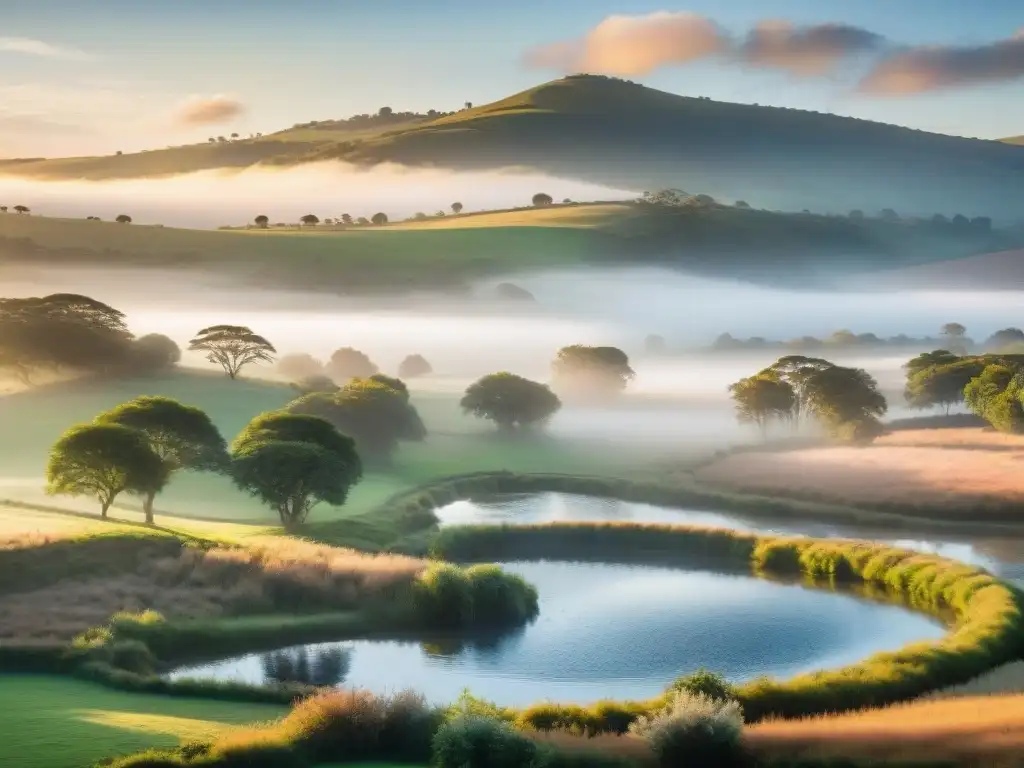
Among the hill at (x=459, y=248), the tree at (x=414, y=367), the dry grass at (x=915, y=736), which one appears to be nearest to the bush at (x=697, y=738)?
the dry grass at (x=915, y=736)

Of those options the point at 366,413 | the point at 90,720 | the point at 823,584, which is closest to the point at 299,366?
the point at 366,413

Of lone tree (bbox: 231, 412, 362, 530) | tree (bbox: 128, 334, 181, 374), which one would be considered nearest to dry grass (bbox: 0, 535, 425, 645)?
lone tree (bbox: 231, 412, 362, 530)

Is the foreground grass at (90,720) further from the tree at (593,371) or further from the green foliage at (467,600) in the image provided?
the tree at (593,371)

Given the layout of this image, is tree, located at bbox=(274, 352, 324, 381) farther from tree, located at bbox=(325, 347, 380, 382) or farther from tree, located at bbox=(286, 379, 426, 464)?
tree, located at bbox=(286, 379, 426, 464)

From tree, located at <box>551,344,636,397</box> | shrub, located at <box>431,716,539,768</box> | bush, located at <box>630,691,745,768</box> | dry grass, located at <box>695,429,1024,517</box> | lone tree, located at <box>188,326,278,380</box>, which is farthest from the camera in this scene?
tree, located at <box>551,344,636,397</box>

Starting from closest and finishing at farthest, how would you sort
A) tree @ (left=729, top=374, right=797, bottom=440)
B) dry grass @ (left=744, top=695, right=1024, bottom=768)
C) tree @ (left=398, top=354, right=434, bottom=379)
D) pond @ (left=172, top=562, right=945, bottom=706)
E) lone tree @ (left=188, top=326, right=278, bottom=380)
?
dry grass @ (left=744, top=695, right=1024, bottom=768), pond @ (left=172, top=562, right=945, bottom=706), tree @ (left=729, top=374, right=797, bottom=440), lone tree @ (left=188, top=326, right=278, bottom=380), tree @ (left=398, top=354, right=434, bottom=379)

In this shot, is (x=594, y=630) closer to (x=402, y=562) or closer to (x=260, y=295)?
(x=402, y=562)
